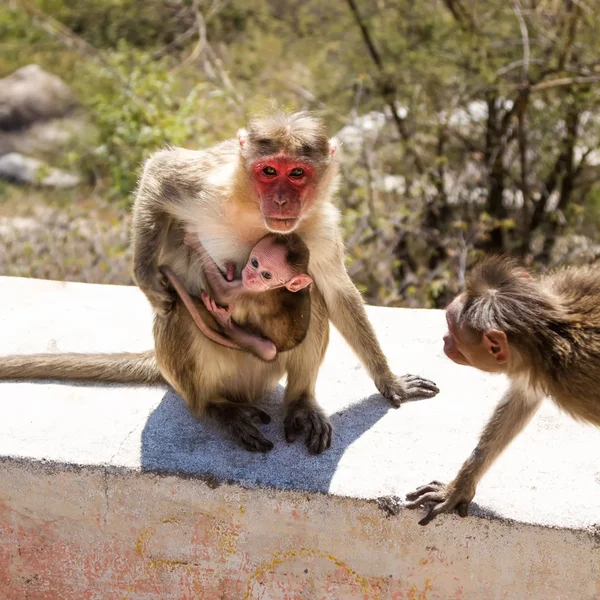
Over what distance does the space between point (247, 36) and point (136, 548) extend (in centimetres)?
1028

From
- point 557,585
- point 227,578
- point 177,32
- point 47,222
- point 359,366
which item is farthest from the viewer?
point 177,32

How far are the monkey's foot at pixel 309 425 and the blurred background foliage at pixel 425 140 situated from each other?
323cm

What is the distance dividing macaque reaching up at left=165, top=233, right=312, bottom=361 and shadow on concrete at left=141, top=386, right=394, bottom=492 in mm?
358

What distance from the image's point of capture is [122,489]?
2.99 m

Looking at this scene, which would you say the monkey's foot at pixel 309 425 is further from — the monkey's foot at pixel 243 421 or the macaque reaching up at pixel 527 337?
the macaque reaching up at pixel 527 337

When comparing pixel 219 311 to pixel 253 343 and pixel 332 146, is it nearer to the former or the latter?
pixel 253 343

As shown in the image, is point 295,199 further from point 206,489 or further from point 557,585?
point 557,585

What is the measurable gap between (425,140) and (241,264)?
5411 millimetres

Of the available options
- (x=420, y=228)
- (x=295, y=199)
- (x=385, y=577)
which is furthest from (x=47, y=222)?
(x=385, y=577)

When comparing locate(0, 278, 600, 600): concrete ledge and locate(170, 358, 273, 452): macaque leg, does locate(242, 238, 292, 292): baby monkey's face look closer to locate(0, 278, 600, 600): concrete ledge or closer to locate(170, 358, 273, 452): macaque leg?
locate(170, 358, 273, 452): macaque leg

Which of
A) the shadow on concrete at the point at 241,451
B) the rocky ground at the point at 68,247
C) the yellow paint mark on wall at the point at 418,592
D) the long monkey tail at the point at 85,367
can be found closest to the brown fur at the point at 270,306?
the shadow on concrete at the point at 241,451

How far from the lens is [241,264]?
338cm

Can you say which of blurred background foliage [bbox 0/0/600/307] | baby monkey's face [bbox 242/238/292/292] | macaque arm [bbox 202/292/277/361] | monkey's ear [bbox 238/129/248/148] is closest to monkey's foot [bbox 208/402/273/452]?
macaque arm [bbox 202/292/277/361]

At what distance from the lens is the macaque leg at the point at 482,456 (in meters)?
Answer: 2.83
